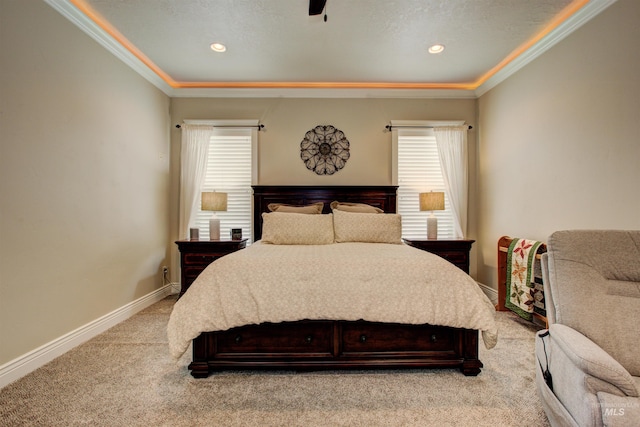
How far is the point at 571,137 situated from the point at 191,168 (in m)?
4.17

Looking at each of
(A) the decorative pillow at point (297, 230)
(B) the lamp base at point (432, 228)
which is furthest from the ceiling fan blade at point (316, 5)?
(B) the lamp base at point (432, 228)

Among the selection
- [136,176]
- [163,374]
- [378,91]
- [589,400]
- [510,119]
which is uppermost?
[378,91]

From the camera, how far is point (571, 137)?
254cm

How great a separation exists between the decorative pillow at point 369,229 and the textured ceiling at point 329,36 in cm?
176

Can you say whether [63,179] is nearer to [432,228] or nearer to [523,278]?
[432,228]

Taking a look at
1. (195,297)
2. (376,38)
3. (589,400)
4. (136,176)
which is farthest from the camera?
(136,176)

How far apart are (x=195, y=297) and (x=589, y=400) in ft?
6.59

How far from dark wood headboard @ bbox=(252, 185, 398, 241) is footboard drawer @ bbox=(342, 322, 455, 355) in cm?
201

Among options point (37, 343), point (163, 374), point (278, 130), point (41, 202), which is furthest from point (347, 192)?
point (37, 343)

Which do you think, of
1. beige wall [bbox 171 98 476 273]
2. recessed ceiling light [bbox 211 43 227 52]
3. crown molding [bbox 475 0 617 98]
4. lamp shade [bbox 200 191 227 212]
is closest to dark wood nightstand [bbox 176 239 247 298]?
lamp shade [bbox 200 191 227 212]

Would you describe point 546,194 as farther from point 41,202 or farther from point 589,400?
point 41,202

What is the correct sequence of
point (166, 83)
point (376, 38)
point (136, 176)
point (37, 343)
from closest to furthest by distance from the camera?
point (37, 343), point (376, 38), point (136, 176), point (166, 83)

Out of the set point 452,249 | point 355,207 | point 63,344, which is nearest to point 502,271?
point 452,249

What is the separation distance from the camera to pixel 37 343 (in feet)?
6.85
